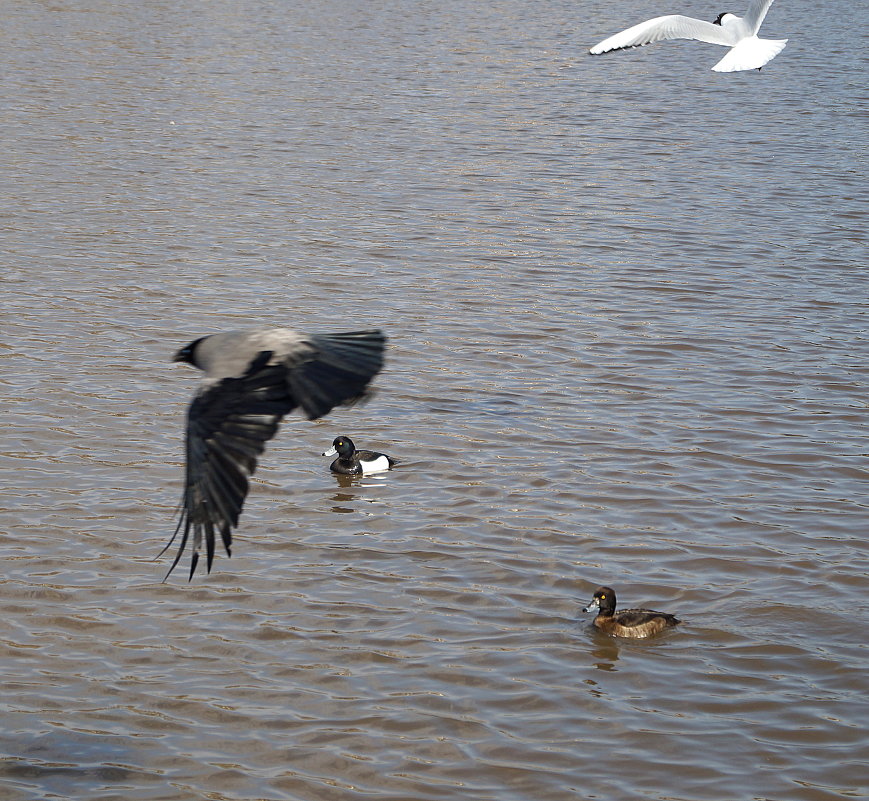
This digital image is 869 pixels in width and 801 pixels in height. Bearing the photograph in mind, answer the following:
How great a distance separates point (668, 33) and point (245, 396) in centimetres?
557

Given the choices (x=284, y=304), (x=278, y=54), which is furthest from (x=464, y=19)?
(x=284, y=304)

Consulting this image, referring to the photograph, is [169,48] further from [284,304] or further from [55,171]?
[284,304]

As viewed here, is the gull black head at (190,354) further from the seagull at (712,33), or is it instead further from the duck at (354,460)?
the seagull at (712,33)

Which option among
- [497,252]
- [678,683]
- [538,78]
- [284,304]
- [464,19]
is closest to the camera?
[678,683]

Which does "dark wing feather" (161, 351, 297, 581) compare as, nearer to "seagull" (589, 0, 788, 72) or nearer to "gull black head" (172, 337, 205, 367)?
"gull black head" (172, 337, 205, 367)

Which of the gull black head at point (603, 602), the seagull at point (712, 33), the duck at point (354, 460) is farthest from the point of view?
the seagull at point (712, 33)

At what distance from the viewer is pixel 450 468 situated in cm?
824

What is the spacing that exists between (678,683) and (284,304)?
5.75m

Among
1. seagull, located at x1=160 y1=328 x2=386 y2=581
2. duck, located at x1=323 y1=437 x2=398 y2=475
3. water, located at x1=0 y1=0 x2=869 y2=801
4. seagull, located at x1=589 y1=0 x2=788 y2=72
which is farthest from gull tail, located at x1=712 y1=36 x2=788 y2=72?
seagull, located at x1=160 y1=328 x2=386 y2=581

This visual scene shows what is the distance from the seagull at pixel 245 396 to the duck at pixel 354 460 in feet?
8.38

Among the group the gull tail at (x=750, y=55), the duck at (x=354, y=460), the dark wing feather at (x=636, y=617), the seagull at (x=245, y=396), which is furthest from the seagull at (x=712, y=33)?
the seagull at (x=245, y=396)

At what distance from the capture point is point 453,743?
5512 millimetres

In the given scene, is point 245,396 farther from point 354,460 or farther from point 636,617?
point 354,460

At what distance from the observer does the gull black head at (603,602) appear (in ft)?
20.9
